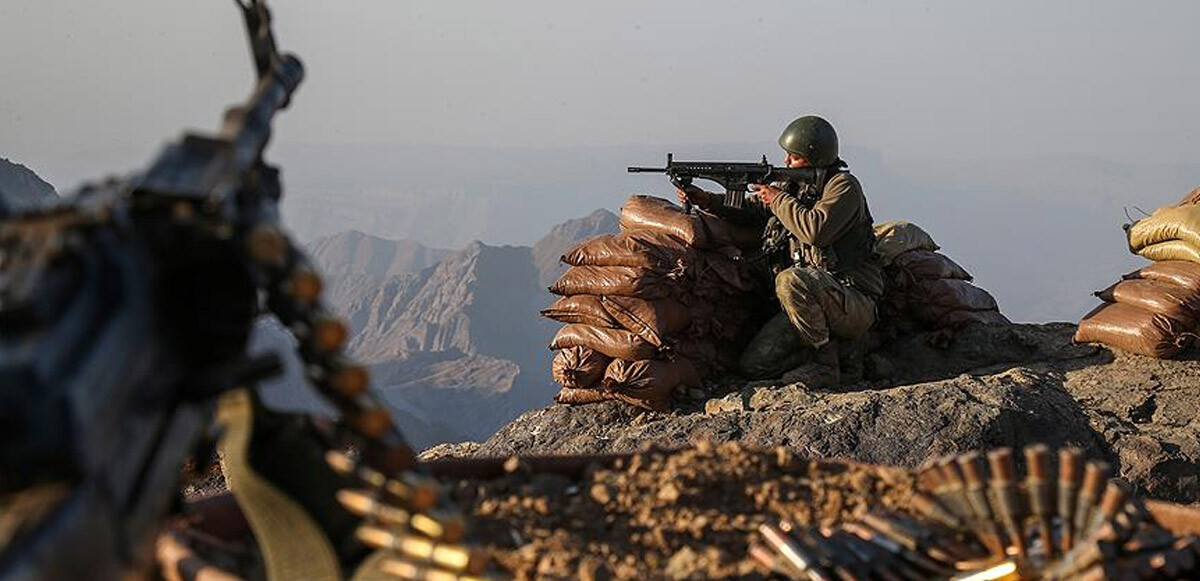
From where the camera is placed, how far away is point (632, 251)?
7.39 metres

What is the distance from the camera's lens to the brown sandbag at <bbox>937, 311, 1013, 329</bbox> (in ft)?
27.1

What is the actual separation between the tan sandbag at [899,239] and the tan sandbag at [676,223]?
3.34ft

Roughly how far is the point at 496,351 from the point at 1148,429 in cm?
5939

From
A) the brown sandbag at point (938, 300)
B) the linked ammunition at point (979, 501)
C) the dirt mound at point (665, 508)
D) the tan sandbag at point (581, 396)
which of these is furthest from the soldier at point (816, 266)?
the linked ammunition at point (979, 501)

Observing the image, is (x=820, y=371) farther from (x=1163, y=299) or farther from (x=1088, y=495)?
(x=1088, y=495)

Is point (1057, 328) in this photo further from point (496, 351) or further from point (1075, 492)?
point (496, 351)

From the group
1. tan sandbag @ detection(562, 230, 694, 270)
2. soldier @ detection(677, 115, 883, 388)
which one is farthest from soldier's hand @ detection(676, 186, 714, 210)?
tan sandbag @ detection(562, 230, 694, 270)

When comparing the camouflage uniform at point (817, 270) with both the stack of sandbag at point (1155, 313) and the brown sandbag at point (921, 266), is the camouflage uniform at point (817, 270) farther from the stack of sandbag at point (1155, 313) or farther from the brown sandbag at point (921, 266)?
the stack of sandbag at point (1155, 313)

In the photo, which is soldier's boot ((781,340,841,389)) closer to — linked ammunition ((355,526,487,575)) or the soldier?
the soldier

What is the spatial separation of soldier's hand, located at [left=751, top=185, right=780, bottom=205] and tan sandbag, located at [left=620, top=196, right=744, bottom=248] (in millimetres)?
310

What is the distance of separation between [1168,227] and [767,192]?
2.52 metres

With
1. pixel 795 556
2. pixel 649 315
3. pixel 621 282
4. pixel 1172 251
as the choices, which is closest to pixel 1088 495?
pixel 795 556

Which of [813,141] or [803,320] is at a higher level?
[813,141]

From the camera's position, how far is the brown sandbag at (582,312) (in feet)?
24.3
